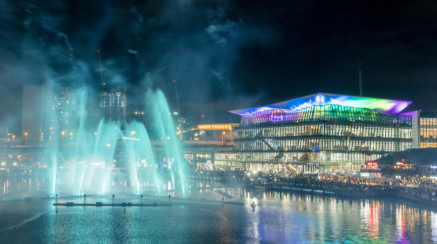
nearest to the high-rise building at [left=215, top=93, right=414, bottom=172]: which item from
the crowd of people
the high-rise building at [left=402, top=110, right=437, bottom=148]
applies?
the high-rise building at [left=402, top=110, right=437, bottom=148]

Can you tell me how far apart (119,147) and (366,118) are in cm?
9256

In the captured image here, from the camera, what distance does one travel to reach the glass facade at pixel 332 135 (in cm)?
11969

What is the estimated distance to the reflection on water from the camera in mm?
36250

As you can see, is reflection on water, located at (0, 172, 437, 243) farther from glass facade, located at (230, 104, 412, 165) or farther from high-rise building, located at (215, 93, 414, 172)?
glass facade, located at (230, 104, 412, 165)

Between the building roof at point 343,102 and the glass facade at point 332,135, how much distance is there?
5.55 feet

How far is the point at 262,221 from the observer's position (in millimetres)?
44156

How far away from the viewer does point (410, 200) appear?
61125mm

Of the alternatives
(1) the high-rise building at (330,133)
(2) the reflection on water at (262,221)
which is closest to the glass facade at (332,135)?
(1) the high-rise building at (330,133)

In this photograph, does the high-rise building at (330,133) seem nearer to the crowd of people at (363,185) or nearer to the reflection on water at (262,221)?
the crowd of people at (363,185)

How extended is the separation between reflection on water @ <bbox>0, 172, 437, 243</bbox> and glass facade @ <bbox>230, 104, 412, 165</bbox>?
194 ft

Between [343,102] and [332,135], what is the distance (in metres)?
12.4

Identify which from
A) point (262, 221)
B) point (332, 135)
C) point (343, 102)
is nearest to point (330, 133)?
point (332, 135)

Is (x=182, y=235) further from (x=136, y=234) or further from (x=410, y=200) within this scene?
(x=410, y=200)

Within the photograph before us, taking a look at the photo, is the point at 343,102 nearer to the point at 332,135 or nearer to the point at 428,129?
the point at 332,135
